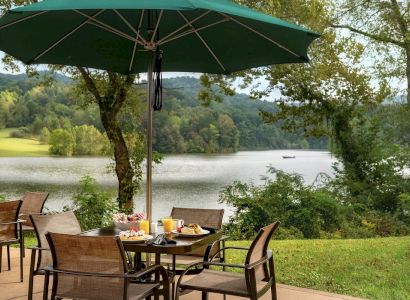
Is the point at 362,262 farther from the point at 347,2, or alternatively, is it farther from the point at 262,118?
the point at 347,2

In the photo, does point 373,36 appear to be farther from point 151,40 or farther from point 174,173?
point 151,40

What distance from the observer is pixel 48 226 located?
3918 mm

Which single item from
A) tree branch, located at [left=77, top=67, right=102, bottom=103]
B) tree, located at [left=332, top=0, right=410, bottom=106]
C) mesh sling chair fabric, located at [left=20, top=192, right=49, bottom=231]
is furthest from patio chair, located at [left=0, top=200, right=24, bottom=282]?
tree, located at [left=332, top=0, right=410, bottom=106]

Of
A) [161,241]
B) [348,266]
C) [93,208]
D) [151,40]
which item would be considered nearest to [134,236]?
[161,241]

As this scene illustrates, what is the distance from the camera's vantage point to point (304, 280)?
18.3 ft

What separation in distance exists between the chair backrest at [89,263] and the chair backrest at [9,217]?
6.53 ft

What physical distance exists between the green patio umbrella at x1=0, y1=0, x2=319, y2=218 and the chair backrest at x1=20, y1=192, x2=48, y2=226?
1667 millimetres

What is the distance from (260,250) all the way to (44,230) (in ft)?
5.07

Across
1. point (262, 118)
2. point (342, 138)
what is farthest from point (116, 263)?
point (262, 118)

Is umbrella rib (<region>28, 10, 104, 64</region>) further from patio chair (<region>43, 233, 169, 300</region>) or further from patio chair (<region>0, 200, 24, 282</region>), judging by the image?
patio chair (<region>43, 233, 169, 300</region>)

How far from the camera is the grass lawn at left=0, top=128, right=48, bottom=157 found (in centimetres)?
1958

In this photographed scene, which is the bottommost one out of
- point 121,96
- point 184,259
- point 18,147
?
point 184,259

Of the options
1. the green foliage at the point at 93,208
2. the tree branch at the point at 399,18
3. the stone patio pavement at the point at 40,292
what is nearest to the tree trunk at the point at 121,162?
the green foliage at the point at 93,208

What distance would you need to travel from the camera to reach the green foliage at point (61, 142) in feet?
60.1
